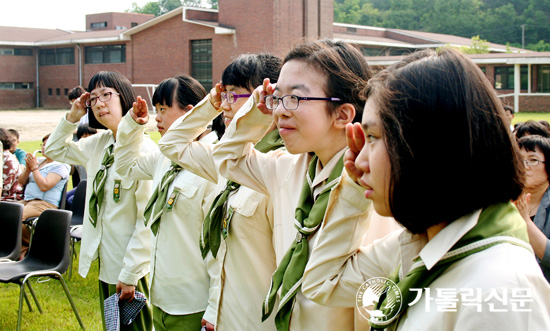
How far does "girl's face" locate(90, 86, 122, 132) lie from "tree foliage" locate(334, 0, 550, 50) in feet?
202

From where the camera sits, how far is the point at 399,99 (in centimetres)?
122

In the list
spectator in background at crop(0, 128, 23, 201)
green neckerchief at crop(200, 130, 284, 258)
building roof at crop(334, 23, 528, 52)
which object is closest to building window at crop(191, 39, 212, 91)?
building roof at crop(334, 23, 528, 52)

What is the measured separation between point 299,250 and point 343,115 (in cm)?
47

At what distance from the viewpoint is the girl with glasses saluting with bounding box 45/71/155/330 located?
11.6ft

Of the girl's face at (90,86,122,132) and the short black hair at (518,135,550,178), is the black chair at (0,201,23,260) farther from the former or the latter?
the short black hair at (518,135,550,178)

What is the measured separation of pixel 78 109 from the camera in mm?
4078

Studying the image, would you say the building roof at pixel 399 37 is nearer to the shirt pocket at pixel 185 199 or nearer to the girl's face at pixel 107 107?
the girl's face at pixel 107 107

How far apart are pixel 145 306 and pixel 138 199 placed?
2.28ft

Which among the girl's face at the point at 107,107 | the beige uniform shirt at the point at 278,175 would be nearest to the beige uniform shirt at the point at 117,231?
the girl's face at the point at 107,107

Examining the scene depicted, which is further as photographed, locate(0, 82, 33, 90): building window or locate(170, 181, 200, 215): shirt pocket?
locate(0, 82, 33, 90): building window

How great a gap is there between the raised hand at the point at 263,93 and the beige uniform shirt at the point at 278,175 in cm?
4

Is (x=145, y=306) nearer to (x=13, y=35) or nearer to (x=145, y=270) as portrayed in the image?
(x=145, y=270)

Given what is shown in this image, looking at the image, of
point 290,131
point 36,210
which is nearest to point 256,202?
point 290,131

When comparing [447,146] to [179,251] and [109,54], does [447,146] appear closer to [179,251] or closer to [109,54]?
[179,251]
